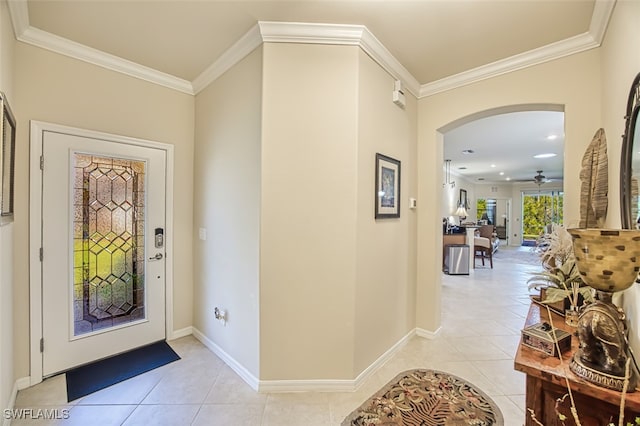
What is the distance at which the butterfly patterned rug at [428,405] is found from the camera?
1860 millimetres

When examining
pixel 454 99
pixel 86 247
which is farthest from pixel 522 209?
pixel 86 247

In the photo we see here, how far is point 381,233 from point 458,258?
456 centimetres

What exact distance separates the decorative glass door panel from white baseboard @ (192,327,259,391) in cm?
61

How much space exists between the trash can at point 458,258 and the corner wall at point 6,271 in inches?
259

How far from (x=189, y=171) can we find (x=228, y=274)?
1288mm

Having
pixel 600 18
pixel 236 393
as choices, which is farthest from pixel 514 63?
pixel 236 393

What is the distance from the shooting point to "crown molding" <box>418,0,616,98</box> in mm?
1887

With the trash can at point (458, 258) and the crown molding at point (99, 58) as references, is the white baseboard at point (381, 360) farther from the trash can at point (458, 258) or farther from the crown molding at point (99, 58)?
the trash can at point (458, 258)

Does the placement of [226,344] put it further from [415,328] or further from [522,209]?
[522,209]

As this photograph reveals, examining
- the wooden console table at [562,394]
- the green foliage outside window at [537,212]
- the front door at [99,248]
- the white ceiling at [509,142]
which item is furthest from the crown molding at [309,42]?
the green foliage outside window at [537,212]

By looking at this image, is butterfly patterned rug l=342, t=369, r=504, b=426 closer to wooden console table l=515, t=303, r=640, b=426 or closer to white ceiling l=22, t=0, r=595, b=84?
wooden console table l=515, t=303, r=640, b=426

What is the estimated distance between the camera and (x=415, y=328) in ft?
A: 10.3

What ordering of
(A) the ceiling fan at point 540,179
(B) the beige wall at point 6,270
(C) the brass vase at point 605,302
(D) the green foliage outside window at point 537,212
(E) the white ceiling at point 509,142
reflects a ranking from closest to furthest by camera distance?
1. (C) the brass vase at point 605,302
2. (B) the beige wall at point 6,270
3. (E) the white ceiling at point 509,142
4. (A) the ceiling fan at point 540,179
5. (D) the green foliage outside window at point 537,212

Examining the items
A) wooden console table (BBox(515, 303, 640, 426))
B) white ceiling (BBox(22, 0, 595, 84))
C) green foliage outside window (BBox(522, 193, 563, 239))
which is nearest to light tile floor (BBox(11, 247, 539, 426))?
wooden console table (BBox(515, 303, 640, 426))
